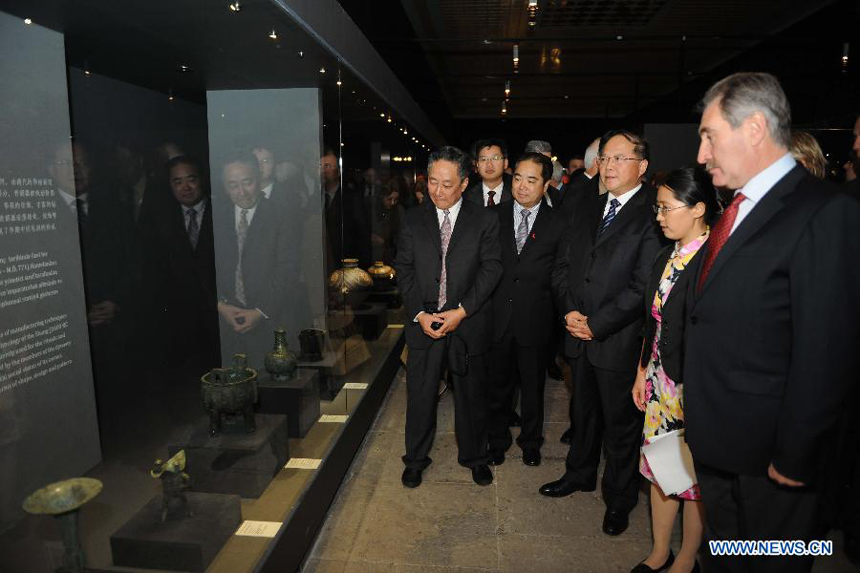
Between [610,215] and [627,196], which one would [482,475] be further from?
[627,196]

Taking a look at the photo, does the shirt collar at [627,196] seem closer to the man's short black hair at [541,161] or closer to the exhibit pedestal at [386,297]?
the man's short black hair at [541,161]

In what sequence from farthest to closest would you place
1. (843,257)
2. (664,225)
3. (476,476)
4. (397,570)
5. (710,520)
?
(476,476) < (397,570) < (664,225) < (710,520) < (843,257)

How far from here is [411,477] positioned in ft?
10.2

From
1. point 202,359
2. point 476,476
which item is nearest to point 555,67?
point 476,476

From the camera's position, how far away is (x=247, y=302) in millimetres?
2475

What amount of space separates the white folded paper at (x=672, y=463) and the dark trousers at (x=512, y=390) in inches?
52.8

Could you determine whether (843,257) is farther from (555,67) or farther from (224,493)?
(555,67)

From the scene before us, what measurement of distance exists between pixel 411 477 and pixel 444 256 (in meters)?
1.25

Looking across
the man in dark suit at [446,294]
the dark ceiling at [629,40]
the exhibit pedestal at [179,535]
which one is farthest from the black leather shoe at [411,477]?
the dark ceiling at [629,40]

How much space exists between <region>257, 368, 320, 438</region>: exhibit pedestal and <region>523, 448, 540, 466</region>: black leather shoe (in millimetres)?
1309

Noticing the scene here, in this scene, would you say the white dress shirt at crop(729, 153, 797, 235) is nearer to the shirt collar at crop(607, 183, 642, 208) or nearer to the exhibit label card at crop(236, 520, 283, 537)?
the shirt collar at crop(607, 183, 642, 208)

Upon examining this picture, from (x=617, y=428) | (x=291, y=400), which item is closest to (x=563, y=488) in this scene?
(x=617, y=428)

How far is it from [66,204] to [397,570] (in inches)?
75.9

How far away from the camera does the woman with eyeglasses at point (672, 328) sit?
77.2 inches
